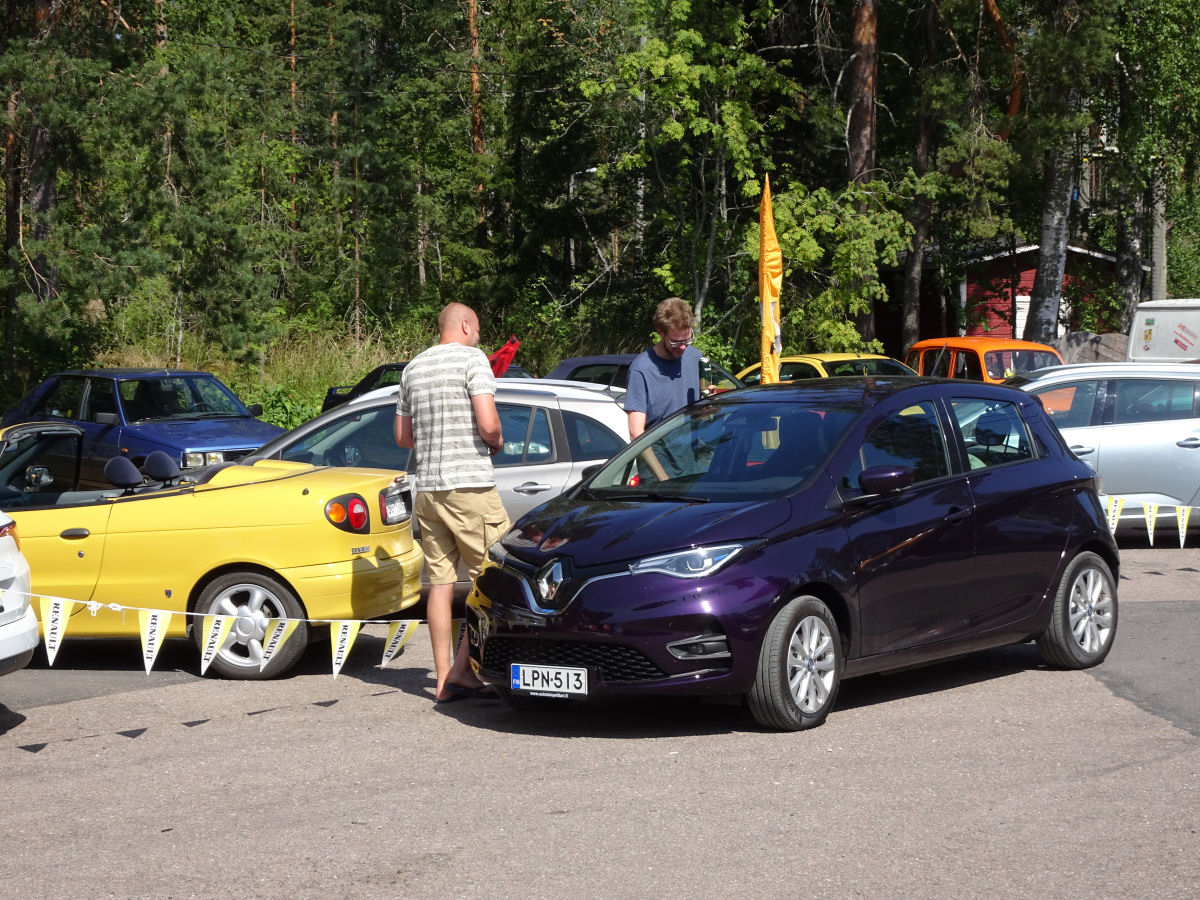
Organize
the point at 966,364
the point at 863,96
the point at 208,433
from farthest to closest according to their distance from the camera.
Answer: the point at 863,96 < the point at 966,364 < the point at 208,433

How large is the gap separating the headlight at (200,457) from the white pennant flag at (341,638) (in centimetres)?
702

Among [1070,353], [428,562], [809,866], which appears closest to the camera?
[809,866]

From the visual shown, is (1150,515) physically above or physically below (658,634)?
below

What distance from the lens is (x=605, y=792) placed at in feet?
19.1

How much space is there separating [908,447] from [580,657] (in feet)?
6.94

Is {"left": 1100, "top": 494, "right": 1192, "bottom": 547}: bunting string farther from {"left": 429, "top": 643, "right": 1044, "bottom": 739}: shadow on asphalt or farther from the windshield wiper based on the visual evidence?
the windshield wiper

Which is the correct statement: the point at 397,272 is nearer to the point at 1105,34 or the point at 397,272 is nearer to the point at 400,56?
the point at 400,56

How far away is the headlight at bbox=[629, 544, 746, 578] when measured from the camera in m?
6.46

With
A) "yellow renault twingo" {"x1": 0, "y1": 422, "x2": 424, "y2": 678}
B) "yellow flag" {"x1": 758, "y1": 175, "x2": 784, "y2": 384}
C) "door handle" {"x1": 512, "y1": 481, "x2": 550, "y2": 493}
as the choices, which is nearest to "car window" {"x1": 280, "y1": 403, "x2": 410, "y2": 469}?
"door handle" {"x1": 512, "y1": 481, "x2": 550, "y2": 493}

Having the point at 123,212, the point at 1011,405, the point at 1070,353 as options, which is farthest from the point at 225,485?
the point at 1070,353

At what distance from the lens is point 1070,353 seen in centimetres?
3216

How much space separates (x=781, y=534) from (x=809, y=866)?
201 cm

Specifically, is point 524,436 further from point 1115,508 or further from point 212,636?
point 1115,508

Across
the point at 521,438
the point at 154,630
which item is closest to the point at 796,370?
the point at 521,438
